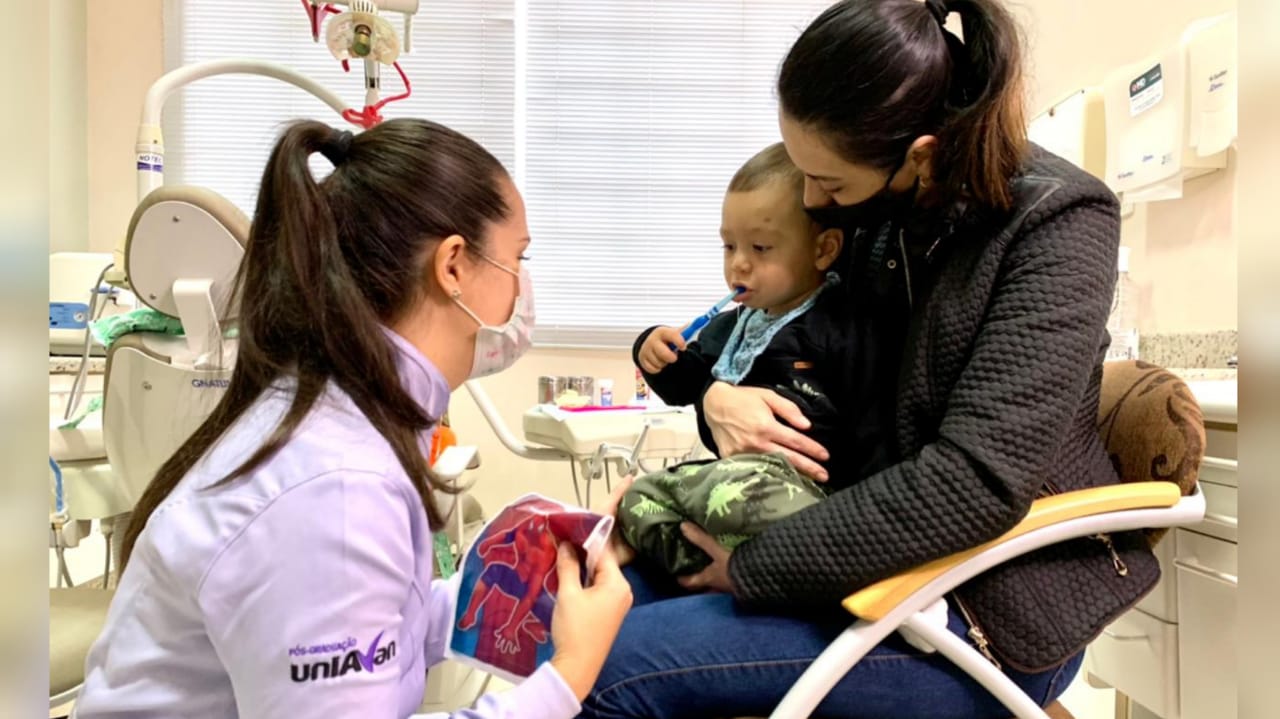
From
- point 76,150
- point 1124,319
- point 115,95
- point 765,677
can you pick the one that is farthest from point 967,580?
point 115,95

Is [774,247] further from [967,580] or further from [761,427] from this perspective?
[967,580]

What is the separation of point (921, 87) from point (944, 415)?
40 cm

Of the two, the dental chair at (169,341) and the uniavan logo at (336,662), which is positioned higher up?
the dental chair at (169,341)

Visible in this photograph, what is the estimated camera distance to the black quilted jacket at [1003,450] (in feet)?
2.68

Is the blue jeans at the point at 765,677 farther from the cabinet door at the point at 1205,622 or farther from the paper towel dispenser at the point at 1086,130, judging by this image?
Answer: the paper towel dispenser at the point at 1086,130

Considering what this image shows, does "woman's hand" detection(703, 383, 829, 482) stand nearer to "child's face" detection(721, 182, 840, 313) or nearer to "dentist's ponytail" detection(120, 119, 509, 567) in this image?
"child's face" detection(721, 182, 840, 313)

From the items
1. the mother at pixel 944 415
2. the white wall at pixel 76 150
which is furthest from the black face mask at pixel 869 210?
the white wall at pixel 76 150

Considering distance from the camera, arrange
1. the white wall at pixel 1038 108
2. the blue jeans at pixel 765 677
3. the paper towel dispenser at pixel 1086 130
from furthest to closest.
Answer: the paper towel dispenser at pixel 1086 130 < the white wall at pixel 1038 108 < the blue jeans at pixel 765 677

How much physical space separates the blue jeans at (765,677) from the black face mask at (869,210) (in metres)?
0.52

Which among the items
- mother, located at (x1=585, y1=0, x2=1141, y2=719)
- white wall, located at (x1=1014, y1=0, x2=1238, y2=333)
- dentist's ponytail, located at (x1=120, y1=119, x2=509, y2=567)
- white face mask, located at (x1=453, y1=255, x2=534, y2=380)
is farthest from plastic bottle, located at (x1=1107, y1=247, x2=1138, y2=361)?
dentist's ponytail, located at (x1=120, y1=119, x2=509, y2=567)

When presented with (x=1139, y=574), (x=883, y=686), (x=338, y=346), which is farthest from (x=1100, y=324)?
(x=338, y=346)

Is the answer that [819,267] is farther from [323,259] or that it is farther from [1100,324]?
[323,259]

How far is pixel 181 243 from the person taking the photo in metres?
1.37

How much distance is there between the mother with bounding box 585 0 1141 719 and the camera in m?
0.83
